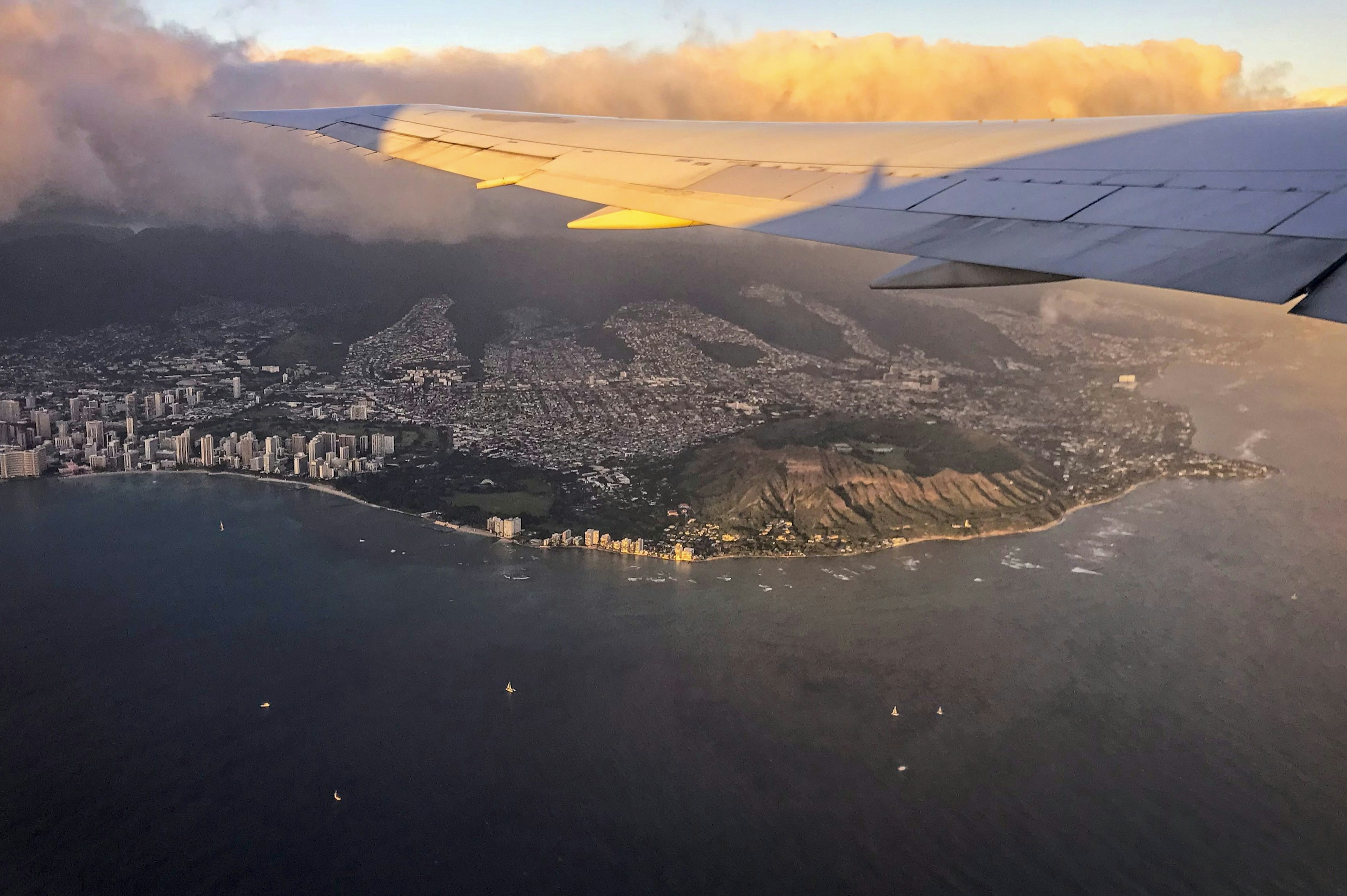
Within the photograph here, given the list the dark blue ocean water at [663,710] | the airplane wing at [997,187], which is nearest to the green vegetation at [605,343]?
the dark blue ocean water at [663,710]

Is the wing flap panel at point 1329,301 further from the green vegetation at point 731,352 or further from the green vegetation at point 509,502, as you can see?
the green vegetation at point 731,352

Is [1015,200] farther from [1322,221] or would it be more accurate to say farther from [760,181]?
[760,181]

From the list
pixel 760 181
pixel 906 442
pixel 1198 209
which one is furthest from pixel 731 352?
pixel 1198 209

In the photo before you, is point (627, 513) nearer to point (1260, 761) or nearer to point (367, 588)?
point (367, 588)

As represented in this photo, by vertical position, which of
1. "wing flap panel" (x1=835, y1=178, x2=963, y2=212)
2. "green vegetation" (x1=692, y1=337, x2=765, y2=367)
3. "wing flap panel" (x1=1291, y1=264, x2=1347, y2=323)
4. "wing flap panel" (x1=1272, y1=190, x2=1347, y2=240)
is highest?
"wing flap panel" (x1=835, y1=178, x2=963, y2=212)

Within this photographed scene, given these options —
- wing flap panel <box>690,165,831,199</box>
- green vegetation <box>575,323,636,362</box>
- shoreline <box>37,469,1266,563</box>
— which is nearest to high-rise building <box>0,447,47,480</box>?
shoreline <box>37,469,1266,563</box>

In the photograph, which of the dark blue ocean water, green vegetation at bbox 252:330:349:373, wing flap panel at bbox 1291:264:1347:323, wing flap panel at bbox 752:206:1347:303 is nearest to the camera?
wing flap panel at bbox 1291:264:1347:323

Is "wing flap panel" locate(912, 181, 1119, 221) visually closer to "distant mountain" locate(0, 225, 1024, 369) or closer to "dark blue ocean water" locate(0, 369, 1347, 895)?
"dark blue ocean water" locate(0, 369, 1347, 895)
